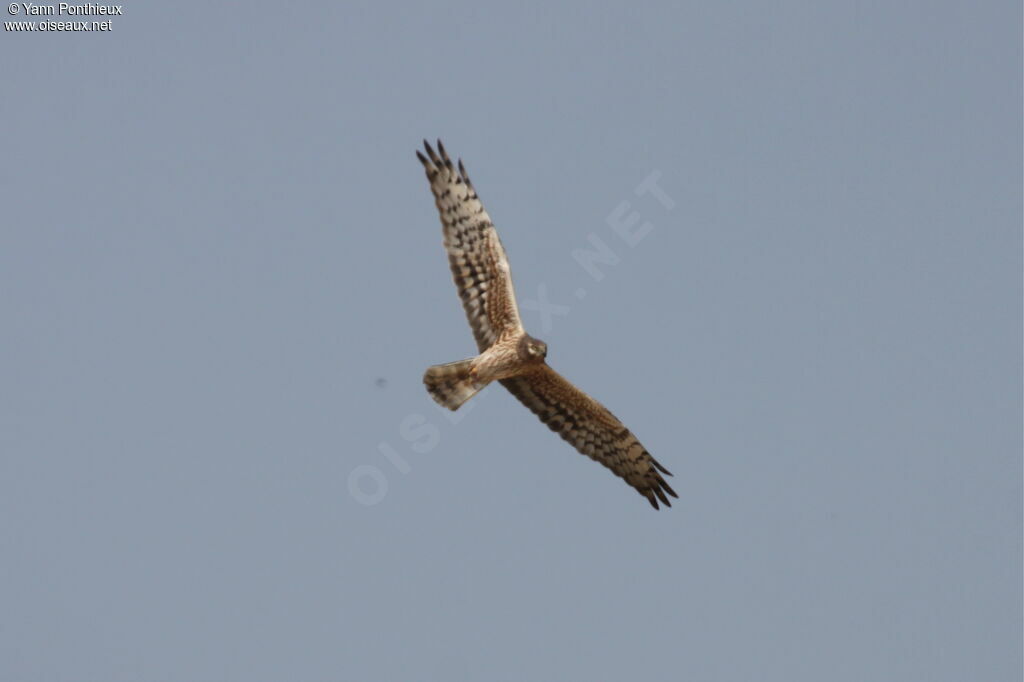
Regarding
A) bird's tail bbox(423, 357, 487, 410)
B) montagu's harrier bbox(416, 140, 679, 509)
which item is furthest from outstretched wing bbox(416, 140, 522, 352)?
bird's tail bbox(423, 357, 487, 410)

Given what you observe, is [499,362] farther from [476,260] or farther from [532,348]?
[476,260]

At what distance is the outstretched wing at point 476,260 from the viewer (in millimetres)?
18125

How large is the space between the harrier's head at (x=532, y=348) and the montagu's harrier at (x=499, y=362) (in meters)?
0.01

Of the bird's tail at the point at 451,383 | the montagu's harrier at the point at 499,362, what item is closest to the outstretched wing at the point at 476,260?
the montagu's harrier at the point at 499,362

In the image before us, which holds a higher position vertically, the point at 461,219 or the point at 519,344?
the point at 461,219

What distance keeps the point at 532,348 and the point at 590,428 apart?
195 cm

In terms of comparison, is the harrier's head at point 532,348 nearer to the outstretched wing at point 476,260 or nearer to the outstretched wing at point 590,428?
the outstretched wing at point 476,260

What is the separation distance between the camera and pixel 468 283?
18.3 meters

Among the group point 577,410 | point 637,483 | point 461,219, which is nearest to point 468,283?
point 461,219

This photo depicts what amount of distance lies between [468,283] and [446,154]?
151 centimetres

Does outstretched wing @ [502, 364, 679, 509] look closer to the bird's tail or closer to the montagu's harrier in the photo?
the montagu's harrier

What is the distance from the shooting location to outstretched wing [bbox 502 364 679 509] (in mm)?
18969

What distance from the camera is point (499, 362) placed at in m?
17.9

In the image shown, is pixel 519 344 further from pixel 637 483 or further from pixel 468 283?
pixel 637 483
